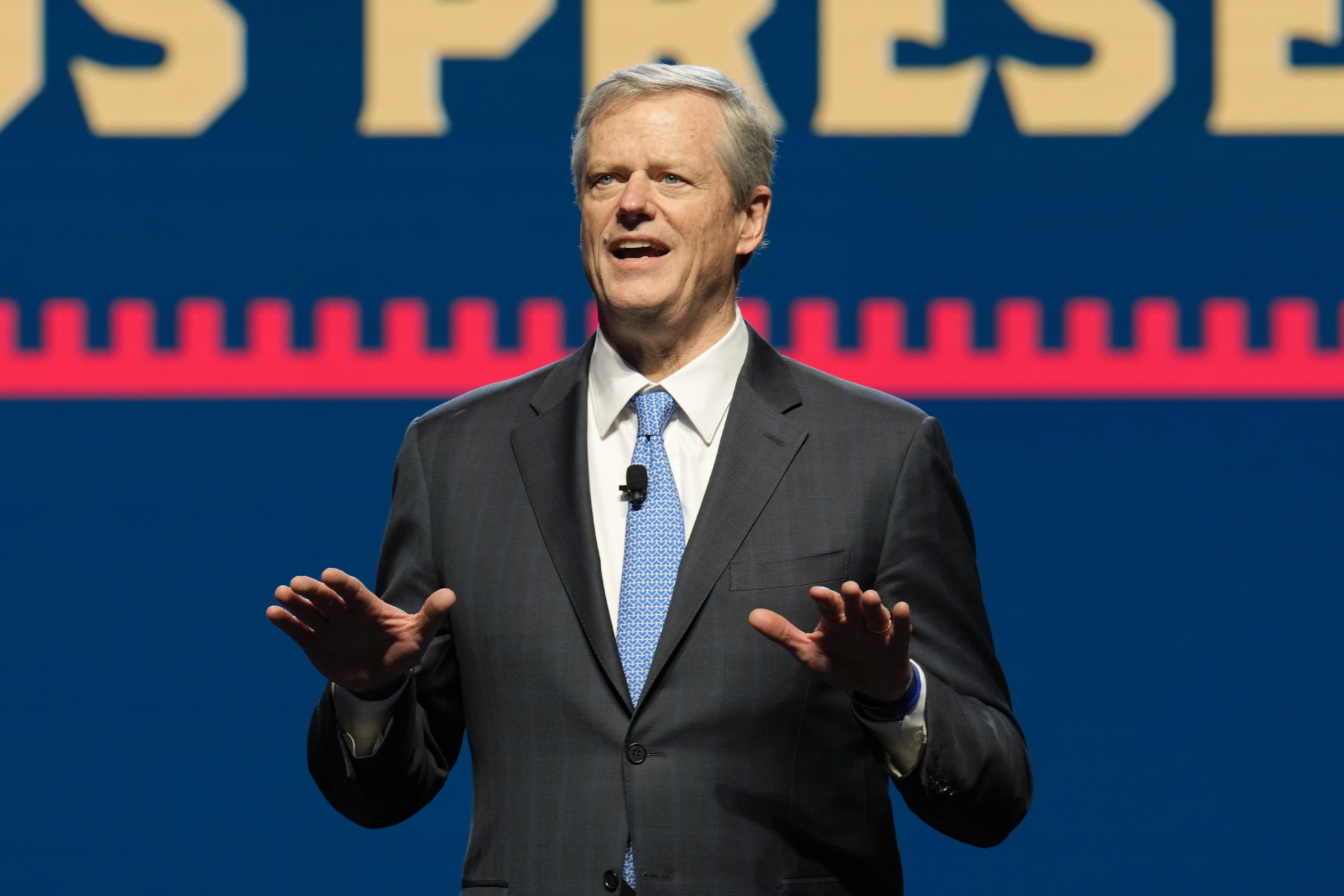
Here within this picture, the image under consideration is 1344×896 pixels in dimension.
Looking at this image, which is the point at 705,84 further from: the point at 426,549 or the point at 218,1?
the point at 218,1

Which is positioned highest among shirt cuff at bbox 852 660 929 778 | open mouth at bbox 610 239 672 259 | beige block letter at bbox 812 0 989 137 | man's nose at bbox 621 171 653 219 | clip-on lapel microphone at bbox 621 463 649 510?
beige block letter at bbox 812 0 989 137

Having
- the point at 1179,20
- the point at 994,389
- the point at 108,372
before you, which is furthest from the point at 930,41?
the point at 108,372

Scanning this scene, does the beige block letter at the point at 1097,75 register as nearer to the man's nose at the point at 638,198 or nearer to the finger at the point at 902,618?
the man's nose at the point at 638,198

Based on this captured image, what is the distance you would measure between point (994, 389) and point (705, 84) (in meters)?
1.44

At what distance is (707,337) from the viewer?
1.71 meters

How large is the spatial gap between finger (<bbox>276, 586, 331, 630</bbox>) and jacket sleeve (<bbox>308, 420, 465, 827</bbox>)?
0.15 m

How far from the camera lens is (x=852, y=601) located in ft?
4.18

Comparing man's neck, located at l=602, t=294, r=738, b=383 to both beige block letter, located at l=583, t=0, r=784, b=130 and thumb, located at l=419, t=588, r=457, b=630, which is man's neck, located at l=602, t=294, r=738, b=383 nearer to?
thumb, located at l=419, t=588, r=457, b=630

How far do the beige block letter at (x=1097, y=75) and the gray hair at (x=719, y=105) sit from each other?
1417 millimetres

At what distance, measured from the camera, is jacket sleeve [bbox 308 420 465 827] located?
1.56m

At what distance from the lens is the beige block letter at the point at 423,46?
303cm

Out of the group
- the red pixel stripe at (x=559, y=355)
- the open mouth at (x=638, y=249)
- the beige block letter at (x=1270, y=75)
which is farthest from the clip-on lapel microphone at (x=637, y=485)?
the beige block letter at (x=1270, y=75)

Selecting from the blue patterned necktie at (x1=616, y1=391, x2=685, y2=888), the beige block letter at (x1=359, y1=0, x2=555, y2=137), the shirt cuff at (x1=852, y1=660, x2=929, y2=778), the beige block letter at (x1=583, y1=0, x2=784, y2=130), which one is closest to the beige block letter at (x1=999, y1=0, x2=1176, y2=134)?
the beige block letter at (x1=583, y1=0, x2=784, y2=130)

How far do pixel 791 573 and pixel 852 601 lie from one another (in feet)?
0.88
